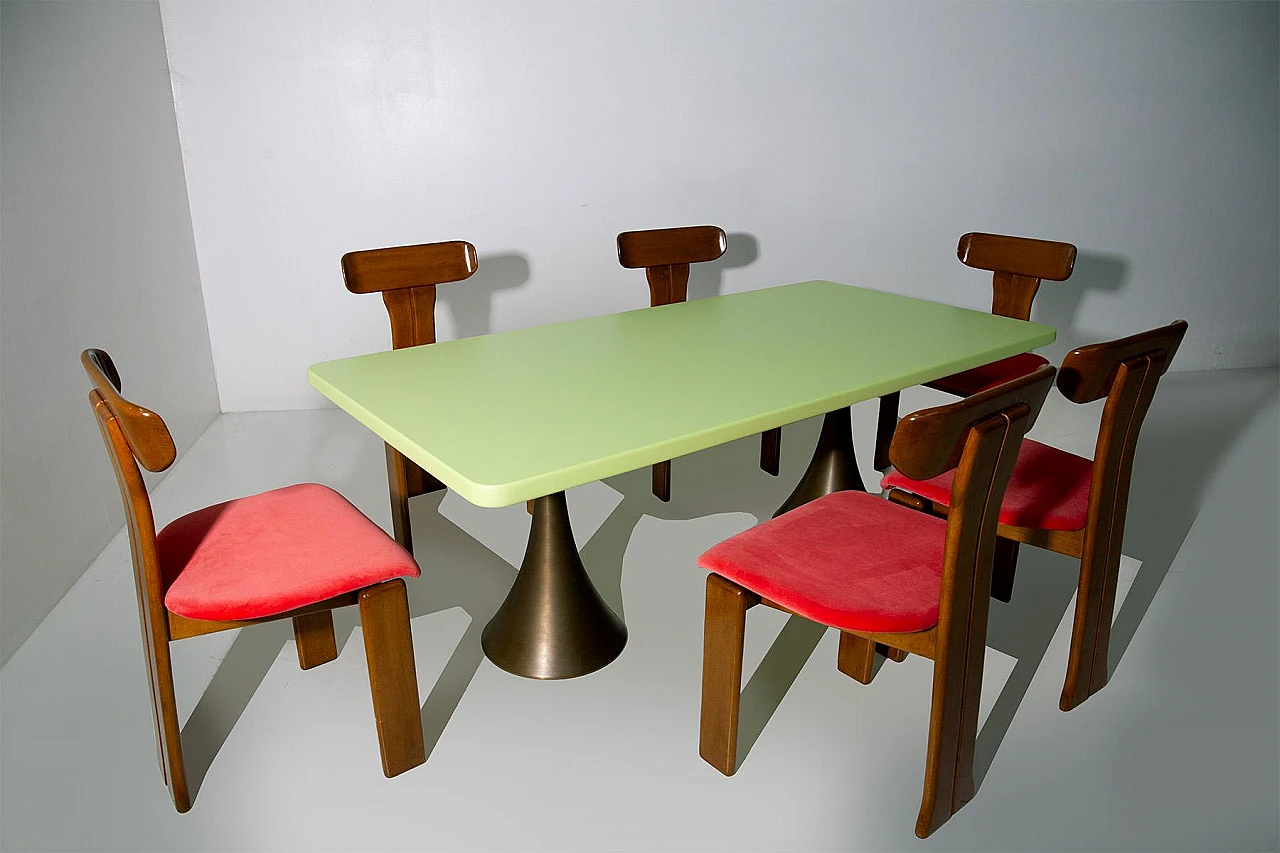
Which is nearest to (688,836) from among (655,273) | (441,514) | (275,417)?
(441,514)

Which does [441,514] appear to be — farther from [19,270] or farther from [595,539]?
[19,270]

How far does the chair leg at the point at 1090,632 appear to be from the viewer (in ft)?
7.00

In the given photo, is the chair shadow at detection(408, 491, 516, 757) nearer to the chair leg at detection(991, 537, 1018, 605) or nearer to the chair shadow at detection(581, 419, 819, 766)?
the chair shadow at detection(581, 419, 819, 766)

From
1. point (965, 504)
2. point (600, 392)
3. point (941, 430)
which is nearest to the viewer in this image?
point (941, 430)

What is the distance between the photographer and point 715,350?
239 centimetres

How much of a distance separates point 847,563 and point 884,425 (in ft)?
5.63

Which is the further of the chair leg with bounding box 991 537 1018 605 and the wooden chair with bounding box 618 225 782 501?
the wooden chair with bounding box 618 225 782 501

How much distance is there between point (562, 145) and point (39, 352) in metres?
2.21

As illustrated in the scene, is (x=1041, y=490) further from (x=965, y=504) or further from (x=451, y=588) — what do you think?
(x=451, y=588)

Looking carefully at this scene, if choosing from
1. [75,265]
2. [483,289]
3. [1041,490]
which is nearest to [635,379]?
[1041,490]

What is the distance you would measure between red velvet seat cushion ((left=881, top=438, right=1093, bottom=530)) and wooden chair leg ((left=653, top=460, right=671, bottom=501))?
1082 millimetres

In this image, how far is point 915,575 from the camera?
1822mm

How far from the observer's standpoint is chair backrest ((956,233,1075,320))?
9.54 ft

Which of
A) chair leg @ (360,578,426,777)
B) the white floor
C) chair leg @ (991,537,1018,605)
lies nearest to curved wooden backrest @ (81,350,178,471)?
chair leg @ (360,578,426,777)
